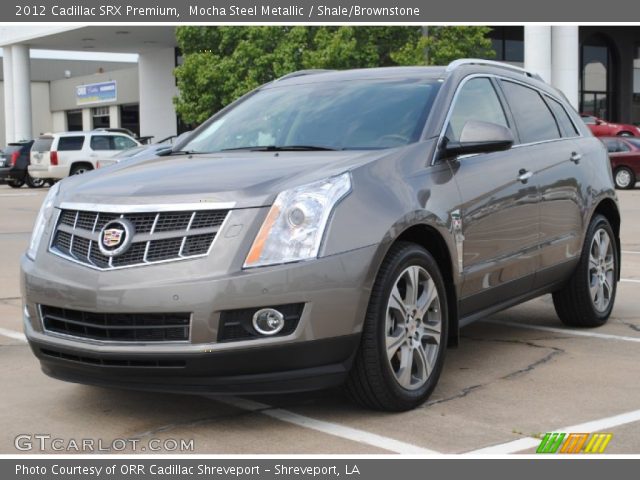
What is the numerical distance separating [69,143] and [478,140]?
26.9m

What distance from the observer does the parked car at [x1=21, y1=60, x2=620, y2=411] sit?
420 centimetres

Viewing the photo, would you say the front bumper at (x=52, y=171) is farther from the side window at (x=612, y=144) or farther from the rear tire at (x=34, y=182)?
the side window at (x=612, y=144)

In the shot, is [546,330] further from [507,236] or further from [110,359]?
[110,359]

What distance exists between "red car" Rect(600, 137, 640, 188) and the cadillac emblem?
23.1 meters

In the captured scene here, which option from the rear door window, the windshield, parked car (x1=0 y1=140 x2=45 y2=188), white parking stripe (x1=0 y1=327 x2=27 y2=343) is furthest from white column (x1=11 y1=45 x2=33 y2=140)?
the windshield

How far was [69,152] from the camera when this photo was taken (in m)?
30.4

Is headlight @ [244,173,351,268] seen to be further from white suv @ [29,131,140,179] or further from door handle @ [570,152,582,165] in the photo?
white suv @ [29,131,140,179]

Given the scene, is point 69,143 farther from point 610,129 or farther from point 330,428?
point 330,428

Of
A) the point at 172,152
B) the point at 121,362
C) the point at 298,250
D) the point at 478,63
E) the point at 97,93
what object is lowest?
the point at 121,362

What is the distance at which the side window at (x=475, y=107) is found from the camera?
5.54m

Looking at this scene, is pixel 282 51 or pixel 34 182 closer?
pixel 34 182

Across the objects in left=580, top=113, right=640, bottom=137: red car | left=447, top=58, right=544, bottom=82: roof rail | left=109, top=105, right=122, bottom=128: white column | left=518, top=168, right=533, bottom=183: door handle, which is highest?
left=109, top=105, right=122, bottom=128: white column

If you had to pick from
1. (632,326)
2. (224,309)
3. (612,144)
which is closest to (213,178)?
(224,309)
